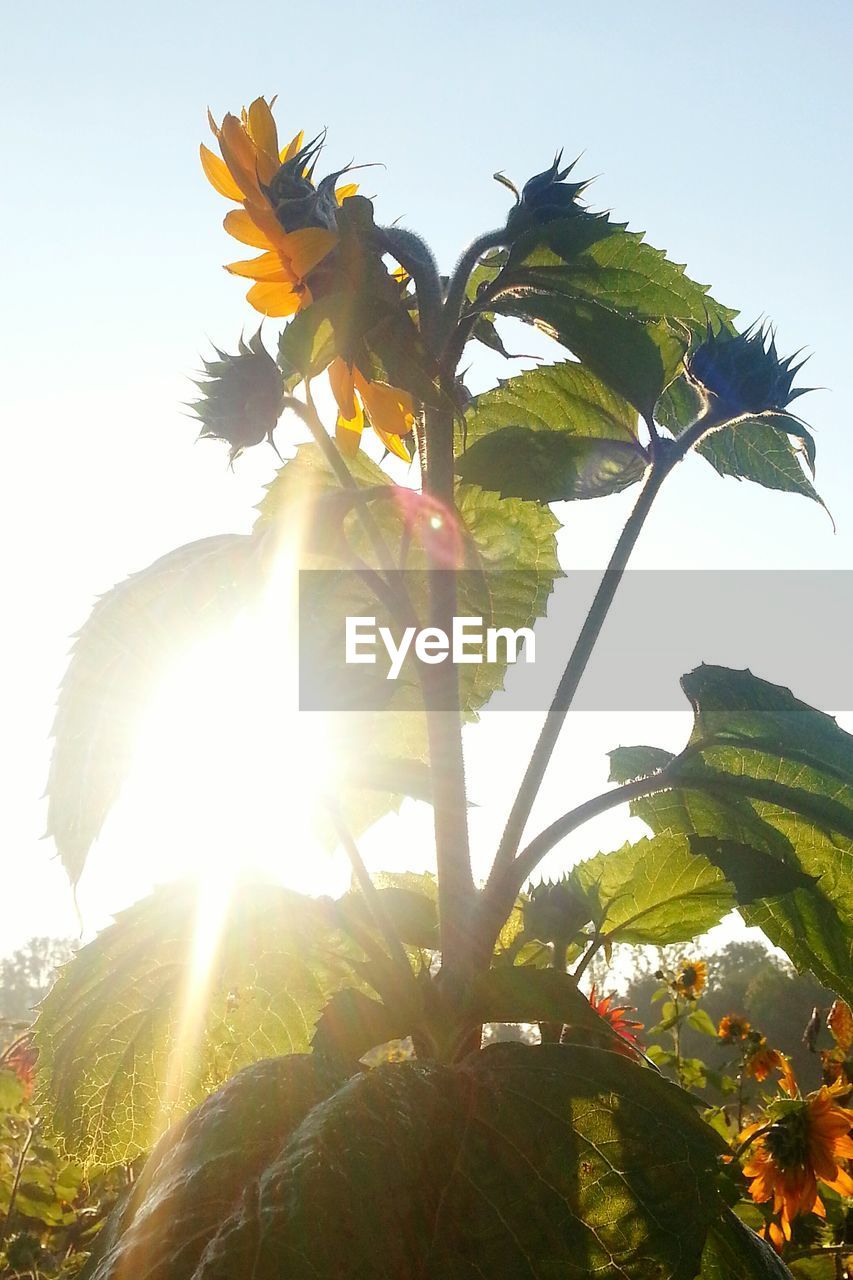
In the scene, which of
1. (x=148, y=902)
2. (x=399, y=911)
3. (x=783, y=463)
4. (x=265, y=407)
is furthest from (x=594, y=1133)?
(x=783, y=463)

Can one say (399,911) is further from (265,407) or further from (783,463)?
(783,463)

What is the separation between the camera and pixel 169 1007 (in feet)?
3.25

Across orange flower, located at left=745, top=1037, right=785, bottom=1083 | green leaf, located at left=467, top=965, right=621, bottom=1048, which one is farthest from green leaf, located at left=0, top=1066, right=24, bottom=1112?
green leaf, located at left=467, top=965, right=621, bottom=1048

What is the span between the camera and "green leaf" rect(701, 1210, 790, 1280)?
0.71 m

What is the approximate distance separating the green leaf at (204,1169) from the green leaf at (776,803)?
403mm

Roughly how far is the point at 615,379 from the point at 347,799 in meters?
0.51

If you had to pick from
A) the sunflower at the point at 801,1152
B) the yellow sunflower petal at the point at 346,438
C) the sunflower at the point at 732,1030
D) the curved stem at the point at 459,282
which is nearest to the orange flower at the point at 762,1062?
the sunflower at the point at 732,1030

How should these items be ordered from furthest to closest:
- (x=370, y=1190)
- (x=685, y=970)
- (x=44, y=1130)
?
(x=685, y=970) < (x=44, y=1130) < (x=370, y=1190)

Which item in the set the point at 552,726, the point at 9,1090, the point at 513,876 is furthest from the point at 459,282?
the point at 9,1090

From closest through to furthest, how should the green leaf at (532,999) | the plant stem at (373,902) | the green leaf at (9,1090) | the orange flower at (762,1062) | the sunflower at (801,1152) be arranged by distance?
1. the green leaf at (532,999)
2. the plant stem at (373,902)
3. the sunflower at (801,1152)
4. the green leaf at (9,1090)
5. the orange flower at (762,1062)

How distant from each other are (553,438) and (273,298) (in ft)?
1.02

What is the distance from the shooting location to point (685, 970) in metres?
4.49

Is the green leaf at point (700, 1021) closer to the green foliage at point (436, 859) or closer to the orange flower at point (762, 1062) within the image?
the orange flower at point (762, 1062)

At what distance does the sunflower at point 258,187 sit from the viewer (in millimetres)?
979
